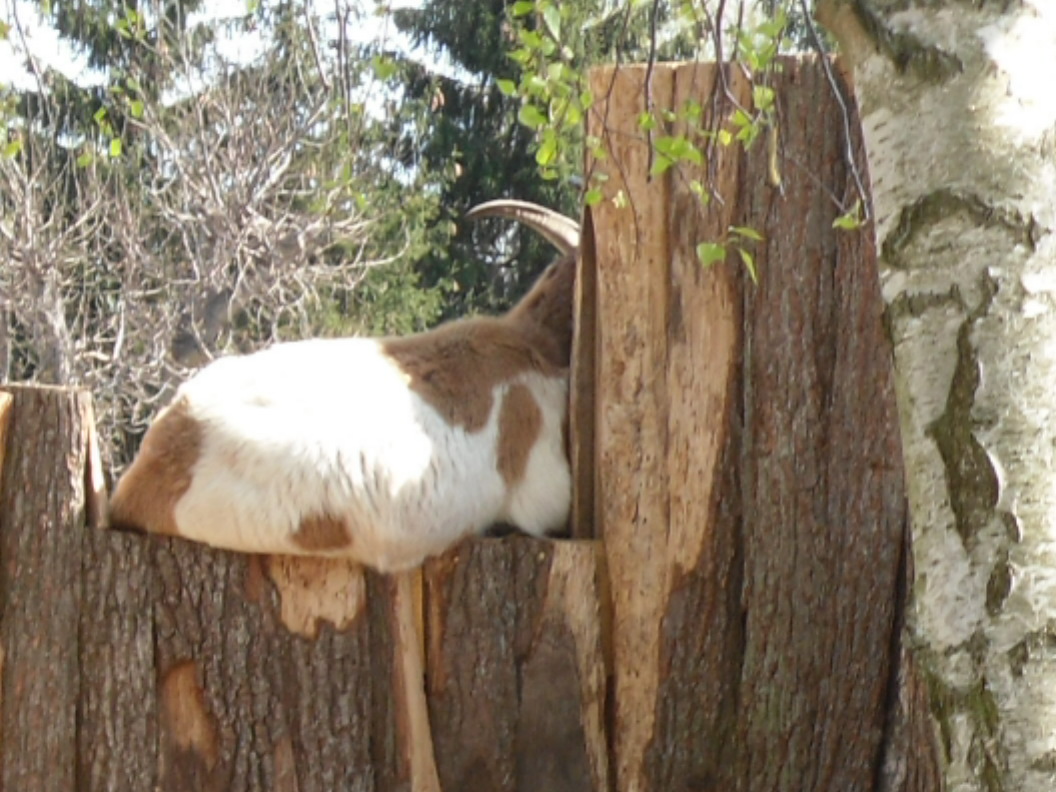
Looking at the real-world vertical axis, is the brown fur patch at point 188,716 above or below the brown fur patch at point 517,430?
below

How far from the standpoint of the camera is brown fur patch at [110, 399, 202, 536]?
17.8 feet

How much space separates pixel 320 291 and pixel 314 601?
26.9 feet

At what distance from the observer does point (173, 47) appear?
11297 mm

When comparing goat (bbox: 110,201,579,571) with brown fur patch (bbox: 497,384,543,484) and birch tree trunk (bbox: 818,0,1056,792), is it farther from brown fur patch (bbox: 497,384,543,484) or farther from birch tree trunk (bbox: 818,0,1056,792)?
birch tree trunk (bbox: 818,0,1056,792)

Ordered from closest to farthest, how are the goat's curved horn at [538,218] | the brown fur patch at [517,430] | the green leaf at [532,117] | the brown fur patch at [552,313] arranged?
the green leaf at [532,117]
the brown fur patch at [517,430]
the brown fur patch at [552,313]
the goat's curved horn at [538,218]

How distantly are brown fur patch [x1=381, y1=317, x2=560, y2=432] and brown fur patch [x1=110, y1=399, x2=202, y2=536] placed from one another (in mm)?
813

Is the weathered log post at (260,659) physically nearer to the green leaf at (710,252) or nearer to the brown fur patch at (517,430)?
the brown fur patch at (517,430)

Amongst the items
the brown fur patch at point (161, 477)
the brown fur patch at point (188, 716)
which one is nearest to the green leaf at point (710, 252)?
the brown fur patch at point (161, 477)

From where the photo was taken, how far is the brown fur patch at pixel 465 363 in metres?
5.75

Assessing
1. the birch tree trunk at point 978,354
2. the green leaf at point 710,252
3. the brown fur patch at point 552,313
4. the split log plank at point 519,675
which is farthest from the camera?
the brown fur patch at point 552,313

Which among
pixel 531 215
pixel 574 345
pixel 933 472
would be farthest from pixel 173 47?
pixel 933 472

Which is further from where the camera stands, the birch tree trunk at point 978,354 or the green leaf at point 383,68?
the green leaf at point 383,68

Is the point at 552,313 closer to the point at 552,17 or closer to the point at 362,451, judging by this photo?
the point at 362,451

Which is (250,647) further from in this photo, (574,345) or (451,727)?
(574,345)
